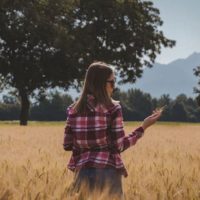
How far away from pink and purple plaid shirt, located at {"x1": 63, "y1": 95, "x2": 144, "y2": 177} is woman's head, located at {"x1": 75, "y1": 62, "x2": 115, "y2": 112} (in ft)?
0.21

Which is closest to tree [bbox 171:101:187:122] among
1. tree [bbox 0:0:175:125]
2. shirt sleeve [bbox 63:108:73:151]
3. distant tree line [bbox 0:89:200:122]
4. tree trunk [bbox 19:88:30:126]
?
distant tree line [bbox 0:89:200:122]

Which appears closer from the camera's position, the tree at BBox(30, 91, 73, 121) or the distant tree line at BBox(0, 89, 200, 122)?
the tree at BBox(30, 91, 73, 121)

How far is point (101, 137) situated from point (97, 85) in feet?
1.53

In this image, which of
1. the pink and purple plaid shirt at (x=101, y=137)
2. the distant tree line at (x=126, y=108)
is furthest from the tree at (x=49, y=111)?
the pink and purple plaid shirt at (x=101, y=137)

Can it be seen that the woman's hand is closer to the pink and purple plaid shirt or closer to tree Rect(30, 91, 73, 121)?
the pink and purple plaid shirt

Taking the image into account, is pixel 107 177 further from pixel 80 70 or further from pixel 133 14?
pixel 133 14

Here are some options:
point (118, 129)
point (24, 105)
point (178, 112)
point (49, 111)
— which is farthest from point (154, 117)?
point (178, 112)

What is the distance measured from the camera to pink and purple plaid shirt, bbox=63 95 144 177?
16.9 ft

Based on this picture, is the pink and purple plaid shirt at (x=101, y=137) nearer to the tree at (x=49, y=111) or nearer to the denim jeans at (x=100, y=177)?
the denim jeans at (x=100, y=177)

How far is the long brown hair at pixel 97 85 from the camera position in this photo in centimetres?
512

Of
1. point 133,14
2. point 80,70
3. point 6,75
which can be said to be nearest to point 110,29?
point 133,14

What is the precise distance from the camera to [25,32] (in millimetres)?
44562

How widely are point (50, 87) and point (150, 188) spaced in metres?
44.9

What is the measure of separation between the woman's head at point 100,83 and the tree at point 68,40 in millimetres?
38031
